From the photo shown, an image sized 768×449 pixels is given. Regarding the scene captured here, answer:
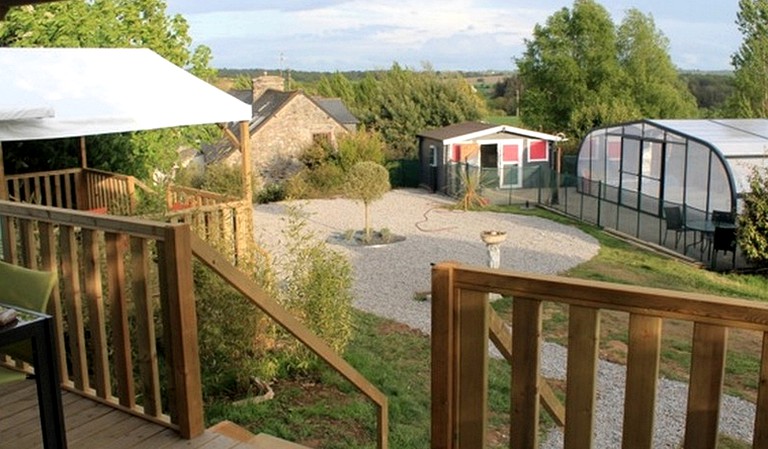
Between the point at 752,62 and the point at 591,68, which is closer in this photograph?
the point at 752,62

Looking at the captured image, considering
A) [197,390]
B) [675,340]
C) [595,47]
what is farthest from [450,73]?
[197,390]

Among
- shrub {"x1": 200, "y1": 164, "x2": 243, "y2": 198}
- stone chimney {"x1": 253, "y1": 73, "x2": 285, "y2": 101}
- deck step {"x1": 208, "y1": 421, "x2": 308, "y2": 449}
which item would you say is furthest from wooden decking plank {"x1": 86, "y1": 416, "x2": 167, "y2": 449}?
stone chimney {"x1": 253, "y1": 73, "x2": 285, "y2": 101}

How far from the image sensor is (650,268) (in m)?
14.4

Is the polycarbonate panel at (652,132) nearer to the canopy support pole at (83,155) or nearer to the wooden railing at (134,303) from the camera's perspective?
the canopy support pole at (83,155)

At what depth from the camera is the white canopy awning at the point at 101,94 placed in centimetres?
701

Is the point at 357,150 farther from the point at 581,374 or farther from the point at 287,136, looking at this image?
the point at 581,374

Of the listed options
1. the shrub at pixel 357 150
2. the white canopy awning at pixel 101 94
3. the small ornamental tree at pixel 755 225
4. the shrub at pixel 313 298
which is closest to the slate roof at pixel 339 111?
the shrub at pixel 357 150

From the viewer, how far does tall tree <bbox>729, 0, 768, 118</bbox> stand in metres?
28.2

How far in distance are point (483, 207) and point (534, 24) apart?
16.9m

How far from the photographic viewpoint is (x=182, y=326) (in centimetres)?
294

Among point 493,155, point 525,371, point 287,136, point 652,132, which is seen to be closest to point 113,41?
point 525,371

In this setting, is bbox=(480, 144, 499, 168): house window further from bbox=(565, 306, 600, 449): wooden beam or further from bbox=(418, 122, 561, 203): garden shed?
bbox=(565, 306, 600, 449): wooden beam

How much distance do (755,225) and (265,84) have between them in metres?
22.3

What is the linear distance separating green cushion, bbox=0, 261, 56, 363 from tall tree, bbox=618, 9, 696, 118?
34932 mm
